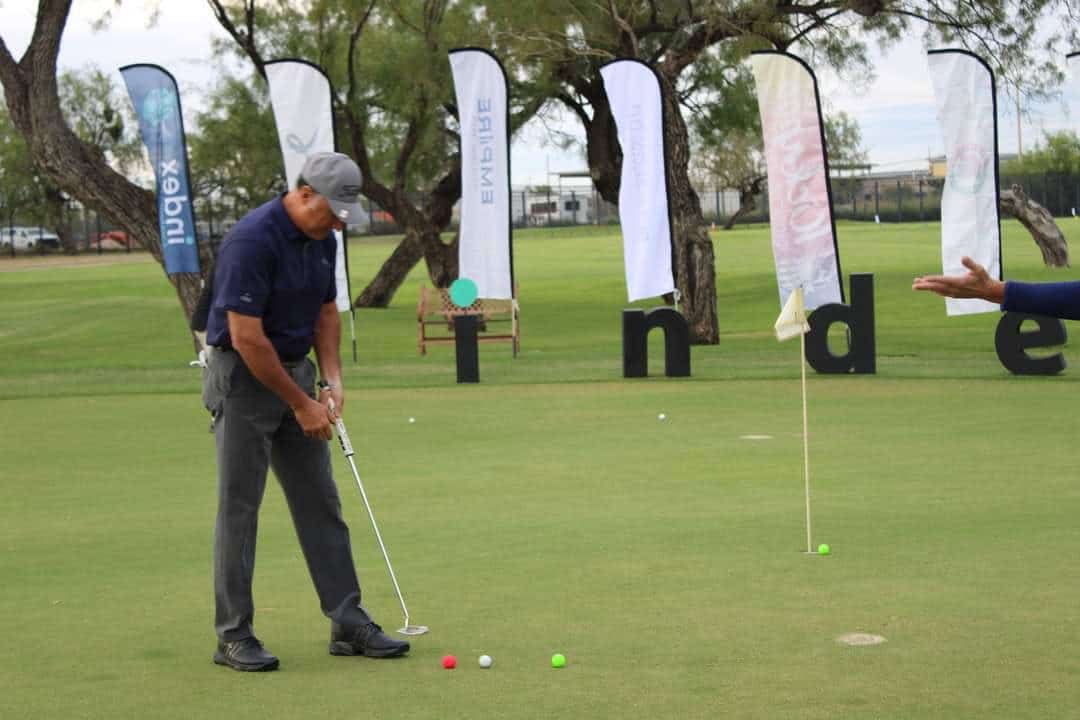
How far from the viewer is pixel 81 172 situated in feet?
83.3

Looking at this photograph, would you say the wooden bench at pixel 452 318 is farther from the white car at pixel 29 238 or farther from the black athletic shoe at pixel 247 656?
the white car at pixel 29 238

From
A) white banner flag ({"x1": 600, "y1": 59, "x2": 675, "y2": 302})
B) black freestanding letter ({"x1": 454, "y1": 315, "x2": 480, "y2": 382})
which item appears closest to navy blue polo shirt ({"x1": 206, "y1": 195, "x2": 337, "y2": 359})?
black freestanding letter ({"x1": 454, "y1": 315, "x2": 480, "y2": 382})

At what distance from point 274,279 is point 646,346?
1391 centimetres

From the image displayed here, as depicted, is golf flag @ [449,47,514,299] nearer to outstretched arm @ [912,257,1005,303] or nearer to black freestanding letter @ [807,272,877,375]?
black freestanding letter @ [807,272,877,375]

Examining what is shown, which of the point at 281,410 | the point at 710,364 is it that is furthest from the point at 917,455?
the point at 710,364

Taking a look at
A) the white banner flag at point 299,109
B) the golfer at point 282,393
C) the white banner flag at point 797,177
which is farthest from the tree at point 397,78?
the golfer at point 282,393

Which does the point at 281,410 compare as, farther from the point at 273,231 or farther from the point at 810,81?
the point at 810,81

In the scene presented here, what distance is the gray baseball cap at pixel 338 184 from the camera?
605 cm

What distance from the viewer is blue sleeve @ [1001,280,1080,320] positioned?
5293 millimetres

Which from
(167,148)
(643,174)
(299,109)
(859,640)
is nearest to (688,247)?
(643,174)

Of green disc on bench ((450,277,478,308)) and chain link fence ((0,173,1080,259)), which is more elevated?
chain link fence ((0,173,1080,259))

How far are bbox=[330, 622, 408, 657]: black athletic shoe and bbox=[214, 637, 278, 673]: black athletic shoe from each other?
0.30 metres

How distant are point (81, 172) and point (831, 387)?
13.2 metres

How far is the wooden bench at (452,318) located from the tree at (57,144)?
3905 millimetres
